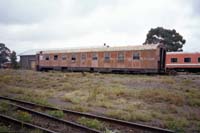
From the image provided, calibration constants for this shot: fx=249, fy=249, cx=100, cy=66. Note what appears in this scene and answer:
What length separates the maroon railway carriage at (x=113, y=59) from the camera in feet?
82.8

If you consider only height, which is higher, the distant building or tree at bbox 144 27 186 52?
tree at bbox 144 27 186 52

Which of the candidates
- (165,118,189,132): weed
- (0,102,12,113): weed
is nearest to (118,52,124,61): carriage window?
(0,102,12,113): weed

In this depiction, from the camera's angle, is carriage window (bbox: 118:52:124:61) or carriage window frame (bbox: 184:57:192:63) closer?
carriage window (bbox: 118:52:124:61)

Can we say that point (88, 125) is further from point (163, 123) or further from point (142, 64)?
point (142, 64)

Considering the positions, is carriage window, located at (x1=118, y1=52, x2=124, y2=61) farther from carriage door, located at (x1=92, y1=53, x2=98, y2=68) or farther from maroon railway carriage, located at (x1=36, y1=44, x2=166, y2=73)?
carriage door, located at (x1=92, y1=53, x2=98, y2=68)

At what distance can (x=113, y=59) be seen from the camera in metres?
27.9

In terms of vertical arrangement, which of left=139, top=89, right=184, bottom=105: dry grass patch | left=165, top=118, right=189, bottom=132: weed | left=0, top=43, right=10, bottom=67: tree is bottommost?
left=165, top=118, right=189, bottom=132: weed

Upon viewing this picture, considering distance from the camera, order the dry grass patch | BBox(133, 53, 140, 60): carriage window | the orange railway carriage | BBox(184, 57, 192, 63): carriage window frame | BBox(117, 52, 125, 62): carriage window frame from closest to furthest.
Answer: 1. the dry grass patch
2. BBox(133, 53, 140, 60): carriage window
3. BBox(117, 52, 125, 62): carriage window frame
4. the orange railway carriage
5. BBox(184, 57, 192, 63): carriage window frame

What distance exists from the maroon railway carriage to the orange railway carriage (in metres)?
5.97

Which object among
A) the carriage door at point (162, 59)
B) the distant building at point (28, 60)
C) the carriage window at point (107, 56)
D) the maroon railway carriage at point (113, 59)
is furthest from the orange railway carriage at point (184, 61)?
the distant building at point (28, 60)

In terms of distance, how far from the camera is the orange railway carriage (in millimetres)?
30469

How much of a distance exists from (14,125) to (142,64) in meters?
20.0

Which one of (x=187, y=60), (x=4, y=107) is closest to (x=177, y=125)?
(x=4, y=107)

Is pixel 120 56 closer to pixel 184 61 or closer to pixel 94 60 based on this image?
pixel 94 60
